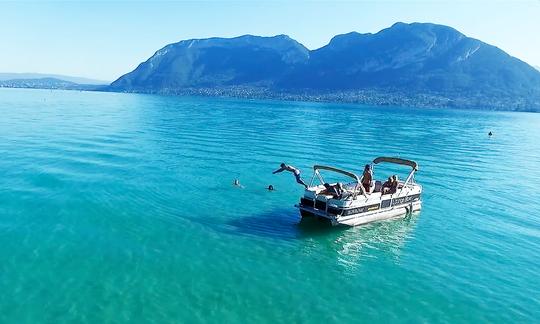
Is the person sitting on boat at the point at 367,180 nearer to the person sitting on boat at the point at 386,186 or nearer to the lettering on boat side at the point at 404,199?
the person sitting on boat at the point at 386,186

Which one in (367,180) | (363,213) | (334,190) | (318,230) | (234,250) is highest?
(367,180)

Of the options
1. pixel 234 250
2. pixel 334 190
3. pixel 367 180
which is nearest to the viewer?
pixel 234 250

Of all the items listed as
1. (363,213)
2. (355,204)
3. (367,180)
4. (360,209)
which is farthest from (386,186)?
(355,204)

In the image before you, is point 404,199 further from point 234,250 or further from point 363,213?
point 234,250

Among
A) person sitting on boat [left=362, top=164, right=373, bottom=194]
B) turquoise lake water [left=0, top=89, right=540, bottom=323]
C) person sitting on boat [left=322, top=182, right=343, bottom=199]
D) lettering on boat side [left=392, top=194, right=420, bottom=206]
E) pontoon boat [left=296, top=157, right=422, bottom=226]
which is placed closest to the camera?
turquoise lake water [left=0, top=89, right=540, bottom=323]

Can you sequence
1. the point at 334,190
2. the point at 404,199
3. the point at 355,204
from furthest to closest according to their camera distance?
the point at 404,199, the point at 334,190, the point at 355,204

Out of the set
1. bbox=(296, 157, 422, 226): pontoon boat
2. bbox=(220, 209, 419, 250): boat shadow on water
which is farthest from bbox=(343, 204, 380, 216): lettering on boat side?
bbox=(220, 209, 419, 250): boat shadow on water

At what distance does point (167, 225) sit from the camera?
2769cm

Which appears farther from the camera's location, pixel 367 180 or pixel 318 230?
pixel 367 180

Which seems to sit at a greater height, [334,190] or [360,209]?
[334,190]

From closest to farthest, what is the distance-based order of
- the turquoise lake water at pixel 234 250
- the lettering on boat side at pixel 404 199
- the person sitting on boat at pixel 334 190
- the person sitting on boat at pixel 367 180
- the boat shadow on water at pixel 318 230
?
the turquoise lake water at pixel 234 250, the boat shadow on water at pixel 318 230, the person sitting on boat at pixel 334 190, the person sitting on boat at pixel 367 180, the lettering on boat side at pixel 404 199

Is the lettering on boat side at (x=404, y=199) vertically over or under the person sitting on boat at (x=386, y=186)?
under

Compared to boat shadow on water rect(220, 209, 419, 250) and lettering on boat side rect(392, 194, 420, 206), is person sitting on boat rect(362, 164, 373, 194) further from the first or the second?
boat shadow on water rect(220, 209, 419, 250)

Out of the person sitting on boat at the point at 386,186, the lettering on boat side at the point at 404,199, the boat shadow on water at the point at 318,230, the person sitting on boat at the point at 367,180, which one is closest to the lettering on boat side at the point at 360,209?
the boat shadow on water at the point at 318,230
